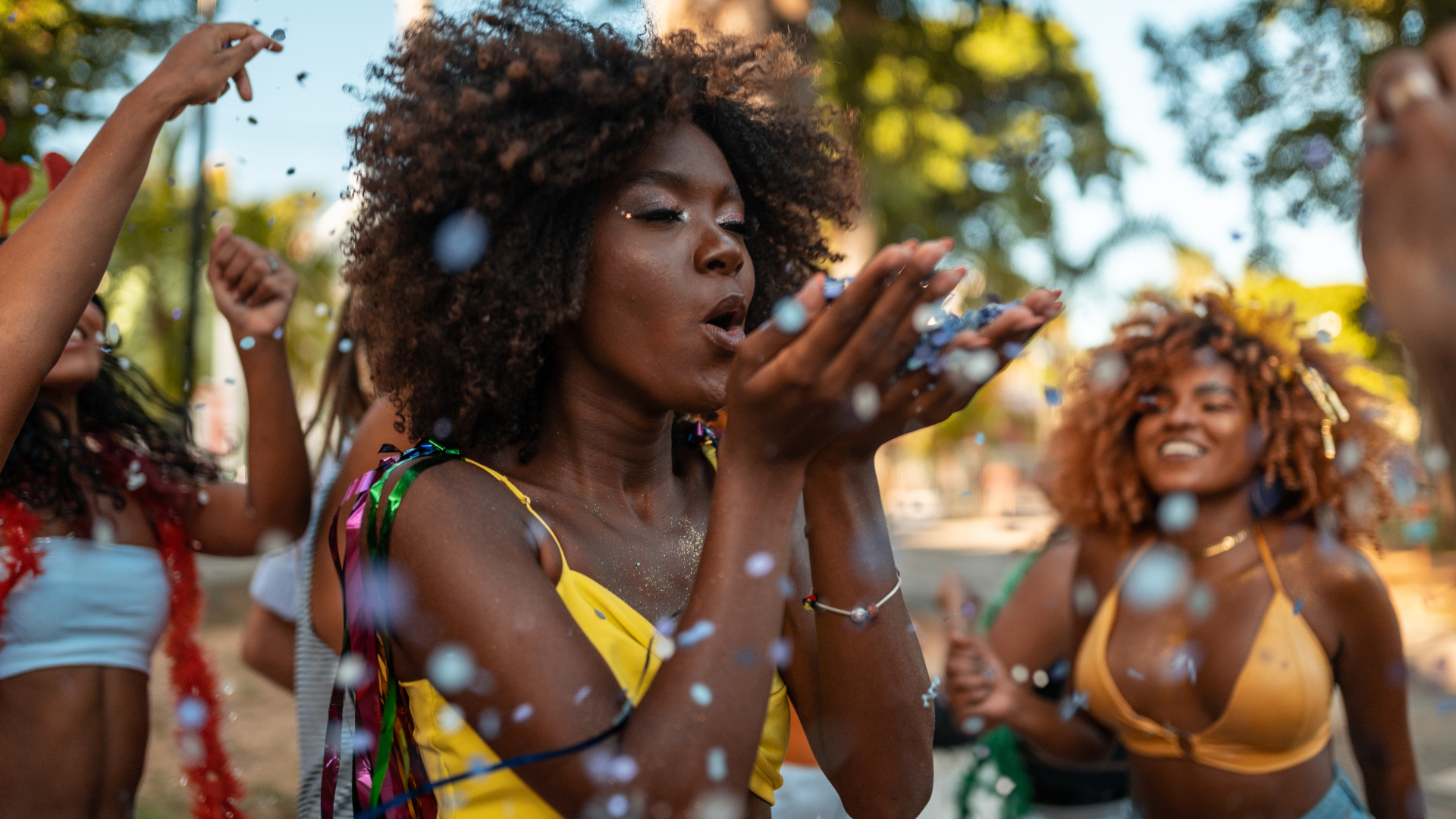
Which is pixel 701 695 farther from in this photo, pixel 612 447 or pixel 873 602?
pixel 612 447

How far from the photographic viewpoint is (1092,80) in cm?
1430

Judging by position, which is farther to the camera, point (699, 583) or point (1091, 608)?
point (1091, 608)

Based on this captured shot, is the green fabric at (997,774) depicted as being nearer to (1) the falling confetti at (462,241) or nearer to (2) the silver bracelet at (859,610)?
(2) the silver bracelet at (859,610)

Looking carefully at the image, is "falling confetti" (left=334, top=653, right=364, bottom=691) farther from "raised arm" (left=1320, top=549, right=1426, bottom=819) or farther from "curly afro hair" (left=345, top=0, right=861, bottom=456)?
"raised arm" (left=1320, top=549, right=1426, bottom=819)

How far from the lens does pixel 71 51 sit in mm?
6070

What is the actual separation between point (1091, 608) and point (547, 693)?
2.47m

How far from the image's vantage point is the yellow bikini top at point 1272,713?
285cm

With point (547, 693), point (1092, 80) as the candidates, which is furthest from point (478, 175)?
point (1092, 80)

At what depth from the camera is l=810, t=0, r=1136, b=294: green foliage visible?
1043 cm

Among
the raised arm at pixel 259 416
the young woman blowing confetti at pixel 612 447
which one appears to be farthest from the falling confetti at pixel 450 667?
the raised arm at pixel 259 416

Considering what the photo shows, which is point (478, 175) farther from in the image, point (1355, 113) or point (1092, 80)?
point (1092, 80)

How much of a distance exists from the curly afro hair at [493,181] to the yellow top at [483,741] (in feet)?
0.76

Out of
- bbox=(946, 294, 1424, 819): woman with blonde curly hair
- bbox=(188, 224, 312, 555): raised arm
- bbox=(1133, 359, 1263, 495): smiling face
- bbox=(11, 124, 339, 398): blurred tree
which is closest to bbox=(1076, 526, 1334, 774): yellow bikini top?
bbox=(946, 294, 1424, 819): woman with blonde curly hair

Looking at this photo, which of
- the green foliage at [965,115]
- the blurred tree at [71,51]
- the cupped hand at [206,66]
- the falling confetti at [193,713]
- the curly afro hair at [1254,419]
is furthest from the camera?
the green foliage at [965,115]
